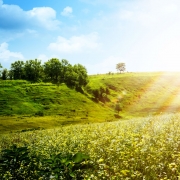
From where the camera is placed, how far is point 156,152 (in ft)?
31.2

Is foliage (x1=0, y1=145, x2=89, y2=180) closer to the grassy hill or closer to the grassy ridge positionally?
the grassy hill

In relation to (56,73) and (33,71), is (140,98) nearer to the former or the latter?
(56,73)

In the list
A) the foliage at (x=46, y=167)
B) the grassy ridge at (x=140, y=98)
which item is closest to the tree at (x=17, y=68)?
the grassy ridge at (x=140, y=98)

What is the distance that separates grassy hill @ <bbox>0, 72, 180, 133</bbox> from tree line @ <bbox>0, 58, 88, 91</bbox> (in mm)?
7249

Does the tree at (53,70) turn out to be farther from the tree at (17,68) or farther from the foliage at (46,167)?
the foliage at (46,167)

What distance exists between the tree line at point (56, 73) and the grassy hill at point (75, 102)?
285 inches

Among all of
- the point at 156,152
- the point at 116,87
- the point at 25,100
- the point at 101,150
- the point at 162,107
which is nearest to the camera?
the point at 156,152

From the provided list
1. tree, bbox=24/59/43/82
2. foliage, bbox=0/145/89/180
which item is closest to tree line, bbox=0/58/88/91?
tree, bbox=24/59/43/82

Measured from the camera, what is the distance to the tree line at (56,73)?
16275cm

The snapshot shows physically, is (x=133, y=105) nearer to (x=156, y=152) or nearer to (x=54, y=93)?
(x=54, y=93)

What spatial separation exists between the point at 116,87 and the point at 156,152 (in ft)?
601

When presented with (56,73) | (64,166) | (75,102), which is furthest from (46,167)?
(56,73)

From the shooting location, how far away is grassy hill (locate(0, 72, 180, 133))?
366 ft

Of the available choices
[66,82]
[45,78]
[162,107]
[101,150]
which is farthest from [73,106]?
[101,150]
